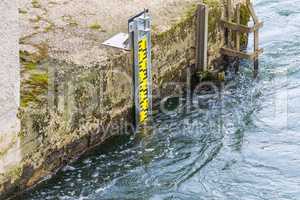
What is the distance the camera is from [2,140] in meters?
9.07

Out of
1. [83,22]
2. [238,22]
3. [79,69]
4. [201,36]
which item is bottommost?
[79,69]

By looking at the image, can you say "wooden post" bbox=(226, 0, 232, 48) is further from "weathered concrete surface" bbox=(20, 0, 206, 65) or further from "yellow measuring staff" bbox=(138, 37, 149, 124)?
"yellow measuring staff" bbox=(138, 37, 149, 124)

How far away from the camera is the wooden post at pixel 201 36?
42.2 ft

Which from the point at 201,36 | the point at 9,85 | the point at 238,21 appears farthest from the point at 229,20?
the point at 9,85

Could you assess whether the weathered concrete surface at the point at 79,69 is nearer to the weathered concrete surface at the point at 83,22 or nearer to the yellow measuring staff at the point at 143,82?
the weathered concrete surface at the point at 83,22

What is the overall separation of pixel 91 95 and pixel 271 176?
9.57 feet

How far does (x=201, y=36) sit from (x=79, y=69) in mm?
3142

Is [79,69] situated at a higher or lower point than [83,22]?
lower

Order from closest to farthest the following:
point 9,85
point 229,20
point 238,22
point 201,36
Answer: point 9,85
point 201,36
point 238,22
point 229,20

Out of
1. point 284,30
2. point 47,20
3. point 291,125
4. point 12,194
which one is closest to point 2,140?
point 12,194

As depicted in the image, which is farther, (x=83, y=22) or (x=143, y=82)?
(x=83, y=22)

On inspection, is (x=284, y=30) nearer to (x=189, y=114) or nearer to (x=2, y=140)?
(x=189, y=114)

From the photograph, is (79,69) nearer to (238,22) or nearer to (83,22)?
Result: (83,22)

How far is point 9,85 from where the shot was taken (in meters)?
9.10
